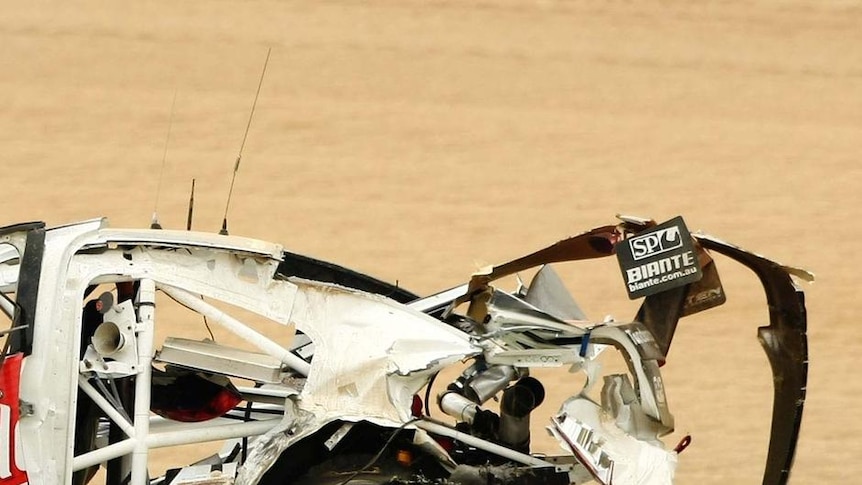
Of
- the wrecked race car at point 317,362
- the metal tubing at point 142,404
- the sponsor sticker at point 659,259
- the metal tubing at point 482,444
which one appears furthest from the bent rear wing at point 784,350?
the metal tubing at point 142,404

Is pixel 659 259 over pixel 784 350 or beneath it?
over

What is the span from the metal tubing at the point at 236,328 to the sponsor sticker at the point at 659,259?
4.05 ft

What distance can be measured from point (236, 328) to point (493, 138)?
7319 mm

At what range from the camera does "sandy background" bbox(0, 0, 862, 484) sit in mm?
10461

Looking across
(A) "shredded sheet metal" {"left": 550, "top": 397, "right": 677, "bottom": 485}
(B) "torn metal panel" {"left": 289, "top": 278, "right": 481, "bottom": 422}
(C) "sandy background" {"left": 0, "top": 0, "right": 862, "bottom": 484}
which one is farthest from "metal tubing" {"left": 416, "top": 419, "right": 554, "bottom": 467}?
(C) "sandy background" {"left": 0, "top": 0, "right": 862, "bottom": 484}

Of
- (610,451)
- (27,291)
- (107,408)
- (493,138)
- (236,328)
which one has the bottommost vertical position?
(610,451)

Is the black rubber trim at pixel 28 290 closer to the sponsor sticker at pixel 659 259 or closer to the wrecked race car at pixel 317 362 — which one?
the wrecked race car at pixel 317 362

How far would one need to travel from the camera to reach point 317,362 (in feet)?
18.4

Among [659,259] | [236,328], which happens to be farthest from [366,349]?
[659,259]

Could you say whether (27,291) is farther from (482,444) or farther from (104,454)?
(482,444)

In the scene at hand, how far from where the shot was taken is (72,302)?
5.42 metres

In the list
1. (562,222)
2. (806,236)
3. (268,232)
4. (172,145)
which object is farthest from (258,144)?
(806,236)

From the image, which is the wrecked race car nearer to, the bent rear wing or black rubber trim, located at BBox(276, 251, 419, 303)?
the bent rear wing

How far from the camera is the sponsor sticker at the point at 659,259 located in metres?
5.54
